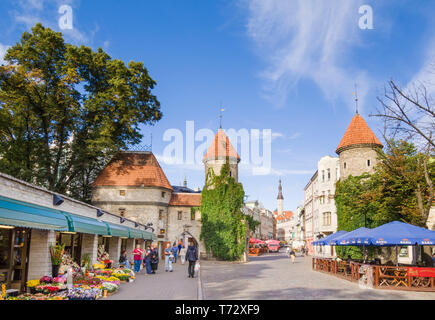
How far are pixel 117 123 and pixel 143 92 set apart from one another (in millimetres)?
4015

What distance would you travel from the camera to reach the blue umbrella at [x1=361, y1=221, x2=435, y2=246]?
15258 mm

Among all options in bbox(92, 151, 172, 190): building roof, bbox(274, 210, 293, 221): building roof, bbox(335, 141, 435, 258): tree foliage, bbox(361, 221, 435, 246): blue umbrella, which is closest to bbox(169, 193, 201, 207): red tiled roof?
bbox(92, 151, 172, 190): building roof

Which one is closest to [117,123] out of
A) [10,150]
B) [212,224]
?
[10,150]

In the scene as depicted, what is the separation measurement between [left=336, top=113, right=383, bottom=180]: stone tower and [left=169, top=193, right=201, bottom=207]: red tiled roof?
14801 mm

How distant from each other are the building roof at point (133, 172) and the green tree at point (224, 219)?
5.33 meters

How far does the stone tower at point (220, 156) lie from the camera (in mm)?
40219

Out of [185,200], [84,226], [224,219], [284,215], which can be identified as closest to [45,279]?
[84,226]

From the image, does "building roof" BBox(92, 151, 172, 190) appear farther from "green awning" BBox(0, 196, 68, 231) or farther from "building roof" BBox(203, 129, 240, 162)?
"green awning" BBox(0, 196, 68, 231)

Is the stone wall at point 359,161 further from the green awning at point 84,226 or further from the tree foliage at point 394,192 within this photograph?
the green awning at point 84,226


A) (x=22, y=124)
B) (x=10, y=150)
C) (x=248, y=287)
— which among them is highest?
(x=22, y=124)

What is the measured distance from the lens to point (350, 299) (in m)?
12.2

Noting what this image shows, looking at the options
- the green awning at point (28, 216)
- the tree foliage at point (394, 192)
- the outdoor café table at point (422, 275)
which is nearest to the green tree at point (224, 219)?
the tree foliage at point (394, 192)

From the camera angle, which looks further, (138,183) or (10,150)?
(138,183)

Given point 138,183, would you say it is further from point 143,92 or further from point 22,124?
point 22,124
